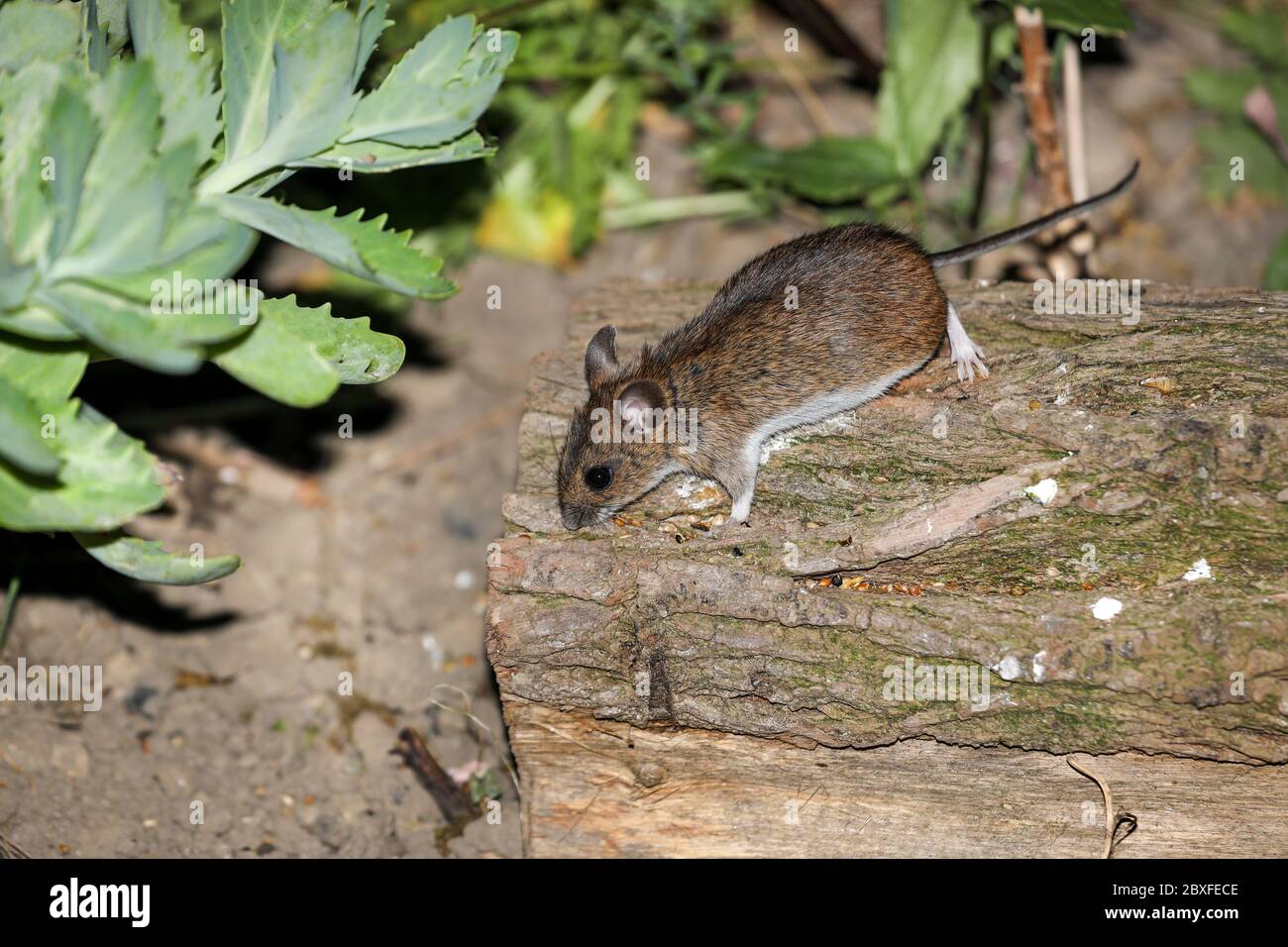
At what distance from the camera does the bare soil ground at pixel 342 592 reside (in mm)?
4332

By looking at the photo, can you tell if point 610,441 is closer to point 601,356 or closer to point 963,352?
point 601,356

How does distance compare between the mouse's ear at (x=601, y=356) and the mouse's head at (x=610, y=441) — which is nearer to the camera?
the mouse's head at (x=610, y=441)

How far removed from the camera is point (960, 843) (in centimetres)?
381

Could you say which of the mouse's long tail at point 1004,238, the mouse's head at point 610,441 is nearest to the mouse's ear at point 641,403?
the mouse's head at point 610,441

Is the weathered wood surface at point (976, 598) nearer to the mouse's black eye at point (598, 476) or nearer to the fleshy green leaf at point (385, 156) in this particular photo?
the mouse's black eye at point (598, 476)

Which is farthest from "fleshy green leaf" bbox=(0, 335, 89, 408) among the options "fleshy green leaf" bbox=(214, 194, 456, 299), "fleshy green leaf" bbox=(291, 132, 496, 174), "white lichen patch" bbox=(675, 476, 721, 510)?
"white lichen patch" bbox=(675, 476, 721, 510)

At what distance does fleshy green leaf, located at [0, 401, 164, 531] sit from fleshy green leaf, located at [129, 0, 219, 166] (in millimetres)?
878

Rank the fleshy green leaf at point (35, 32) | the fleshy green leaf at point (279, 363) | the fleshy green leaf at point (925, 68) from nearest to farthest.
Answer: the fleshy green leaf at point (279, 363), the fleshy green leaf at point (35, 32), the fleshy green leaf at point (925, 68)

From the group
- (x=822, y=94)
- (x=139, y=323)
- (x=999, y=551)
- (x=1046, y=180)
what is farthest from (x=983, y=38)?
(x=139, y=323)

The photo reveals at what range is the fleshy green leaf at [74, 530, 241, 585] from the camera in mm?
3244

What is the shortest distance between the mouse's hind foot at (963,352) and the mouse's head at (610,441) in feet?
3.67

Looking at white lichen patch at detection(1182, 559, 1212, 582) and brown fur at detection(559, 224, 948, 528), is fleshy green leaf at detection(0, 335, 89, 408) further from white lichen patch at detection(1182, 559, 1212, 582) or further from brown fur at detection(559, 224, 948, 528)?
white lichen patch at detection(1182, 559, 1212, 582)

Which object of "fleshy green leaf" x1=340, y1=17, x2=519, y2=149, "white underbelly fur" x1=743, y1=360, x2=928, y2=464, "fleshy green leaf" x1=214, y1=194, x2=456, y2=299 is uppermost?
"fleshy green leaf" x1=340, y1=17, x2=519, y2=149

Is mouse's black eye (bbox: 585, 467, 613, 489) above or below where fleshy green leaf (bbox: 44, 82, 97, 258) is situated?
below
